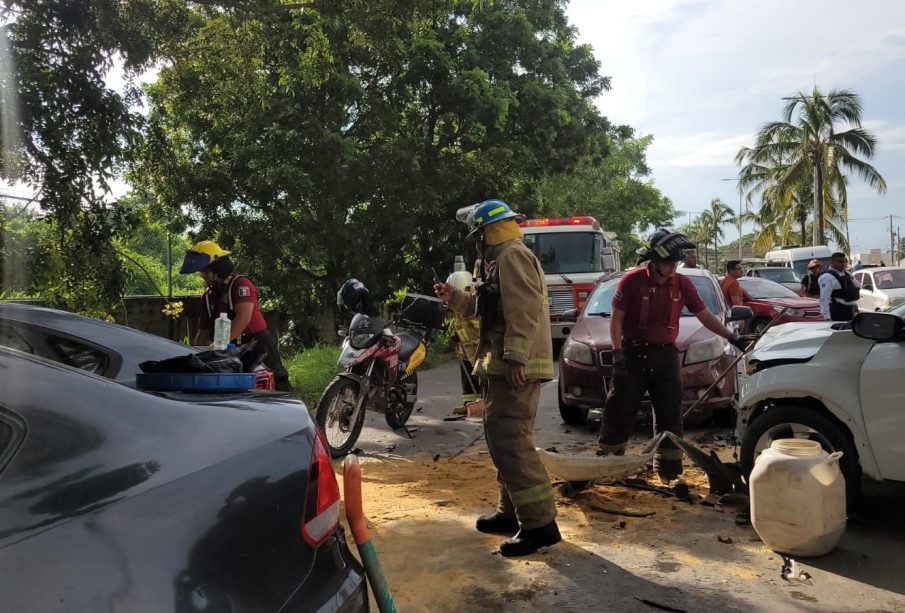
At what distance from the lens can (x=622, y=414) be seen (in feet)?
17.3

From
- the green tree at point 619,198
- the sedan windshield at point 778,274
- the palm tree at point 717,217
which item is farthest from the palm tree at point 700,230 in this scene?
the sedan windshield at point 778,274

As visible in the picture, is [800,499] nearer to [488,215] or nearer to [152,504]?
[488,215]

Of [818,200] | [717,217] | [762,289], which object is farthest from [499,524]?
[717,217]

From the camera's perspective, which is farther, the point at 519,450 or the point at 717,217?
the point at 717,217

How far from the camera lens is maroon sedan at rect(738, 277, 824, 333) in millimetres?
14992

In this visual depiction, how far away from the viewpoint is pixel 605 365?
682 cm

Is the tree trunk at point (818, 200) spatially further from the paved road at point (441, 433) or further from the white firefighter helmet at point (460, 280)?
the white firefighter helmet at point (460, 280)

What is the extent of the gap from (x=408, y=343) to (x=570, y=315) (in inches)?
276

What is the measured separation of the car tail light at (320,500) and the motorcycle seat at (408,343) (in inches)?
203

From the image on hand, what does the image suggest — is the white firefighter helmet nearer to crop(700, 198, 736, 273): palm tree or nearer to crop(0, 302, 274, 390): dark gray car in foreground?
crop(0, 302, 274, 390): dark gray car in foreground

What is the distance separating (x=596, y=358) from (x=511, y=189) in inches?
439

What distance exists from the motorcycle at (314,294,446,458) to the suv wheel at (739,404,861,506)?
3.03 metres

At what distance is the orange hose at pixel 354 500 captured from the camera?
2197 millimetres

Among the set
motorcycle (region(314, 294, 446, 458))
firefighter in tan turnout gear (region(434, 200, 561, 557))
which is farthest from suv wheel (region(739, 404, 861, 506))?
motorcycle (region(314, 294, 446, 458))
